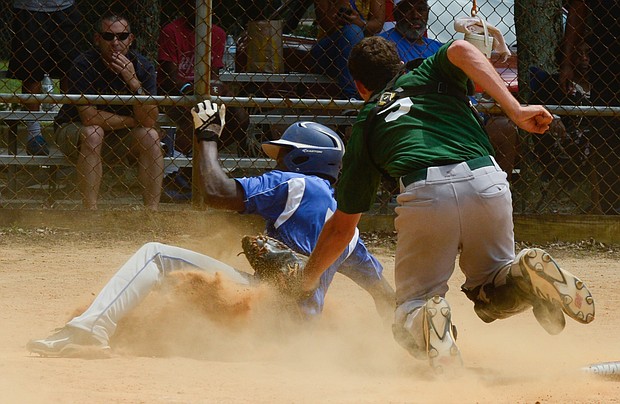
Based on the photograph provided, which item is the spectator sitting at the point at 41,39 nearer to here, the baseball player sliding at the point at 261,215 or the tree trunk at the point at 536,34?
the tree trunk at the point at 536,34

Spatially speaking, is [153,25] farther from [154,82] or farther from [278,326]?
→ [278,326]

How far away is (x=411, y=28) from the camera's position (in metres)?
7.61

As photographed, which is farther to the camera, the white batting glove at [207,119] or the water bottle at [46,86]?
the water bottle at [46,86]

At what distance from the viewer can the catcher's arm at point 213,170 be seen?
4184 mm

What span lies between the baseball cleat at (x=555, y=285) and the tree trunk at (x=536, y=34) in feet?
15.2

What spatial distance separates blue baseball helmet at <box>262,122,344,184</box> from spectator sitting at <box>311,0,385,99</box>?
3.18m

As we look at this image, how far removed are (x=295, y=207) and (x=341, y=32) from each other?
12.1 ft

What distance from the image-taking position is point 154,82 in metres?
7.51

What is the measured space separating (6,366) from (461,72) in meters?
2.07

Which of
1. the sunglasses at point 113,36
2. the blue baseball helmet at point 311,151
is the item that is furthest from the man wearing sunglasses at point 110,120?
the blue baseball helmet at point 311,151

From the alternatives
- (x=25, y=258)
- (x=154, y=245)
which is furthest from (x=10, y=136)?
(x=154, y=245)

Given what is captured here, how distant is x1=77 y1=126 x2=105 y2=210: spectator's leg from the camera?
23.5 feet

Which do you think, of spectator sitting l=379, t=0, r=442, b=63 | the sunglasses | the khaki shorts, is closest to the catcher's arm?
the khaki shorts

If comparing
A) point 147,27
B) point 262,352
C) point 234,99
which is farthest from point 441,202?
point 147,27
